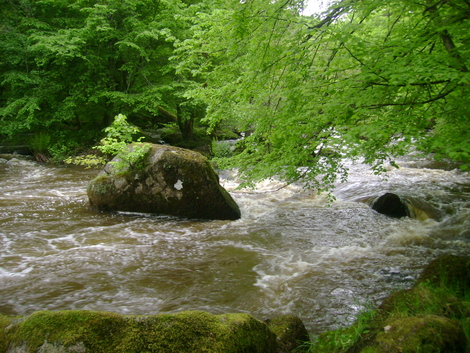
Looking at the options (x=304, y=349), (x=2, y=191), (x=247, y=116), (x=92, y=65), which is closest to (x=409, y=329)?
(x=304, y=349)

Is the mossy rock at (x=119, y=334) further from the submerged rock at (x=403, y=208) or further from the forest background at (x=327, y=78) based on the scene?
the submerged rock at (x=403, y=208)

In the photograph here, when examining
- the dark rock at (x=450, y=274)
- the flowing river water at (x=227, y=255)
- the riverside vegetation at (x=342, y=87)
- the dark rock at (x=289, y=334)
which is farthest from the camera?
the flowing river water at (x=227, y=255)

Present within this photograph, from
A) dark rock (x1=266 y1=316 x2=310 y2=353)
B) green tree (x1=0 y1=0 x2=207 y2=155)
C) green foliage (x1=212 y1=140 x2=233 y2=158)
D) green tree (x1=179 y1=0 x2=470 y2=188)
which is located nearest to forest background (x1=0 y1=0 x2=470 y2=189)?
green tree (x1=179 y1=0 x2=470 y2=188)

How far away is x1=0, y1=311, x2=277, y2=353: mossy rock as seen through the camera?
212 cm

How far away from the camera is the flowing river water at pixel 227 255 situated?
4.34 metres

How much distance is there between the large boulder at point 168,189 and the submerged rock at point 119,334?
5418 millimetres

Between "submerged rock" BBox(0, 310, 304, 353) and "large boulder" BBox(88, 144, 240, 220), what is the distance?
17.8ft

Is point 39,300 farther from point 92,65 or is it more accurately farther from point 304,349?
point 92,65

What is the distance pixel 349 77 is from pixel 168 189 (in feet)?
17.1

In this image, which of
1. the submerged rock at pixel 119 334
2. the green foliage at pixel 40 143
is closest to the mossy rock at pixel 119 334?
the submerged rock at pixel 119 334

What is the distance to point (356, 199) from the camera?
953cm

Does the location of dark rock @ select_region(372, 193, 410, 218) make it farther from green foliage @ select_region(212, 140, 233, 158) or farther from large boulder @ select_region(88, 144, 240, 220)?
green foliage @ select_region(212, 140, 233, 158)

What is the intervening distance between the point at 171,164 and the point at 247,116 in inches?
98.4

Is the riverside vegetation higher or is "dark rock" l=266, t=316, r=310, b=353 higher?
the riverside vegetation
